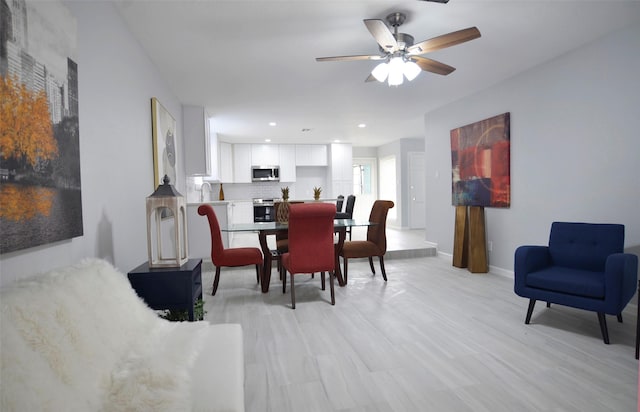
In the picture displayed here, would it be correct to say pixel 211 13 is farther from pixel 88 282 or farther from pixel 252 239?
pixel 252 239

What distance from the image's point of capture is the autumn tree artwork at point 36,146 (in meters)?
1.09

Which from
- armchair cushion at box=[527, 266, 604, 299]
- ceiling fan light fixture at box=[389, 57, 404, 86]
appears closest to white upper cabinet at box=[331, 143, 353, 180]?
ceiling fan light fixture at box=[389, 57, 404, 86]

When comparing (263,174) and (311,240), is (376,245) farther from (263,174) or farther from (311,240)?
(263,174)

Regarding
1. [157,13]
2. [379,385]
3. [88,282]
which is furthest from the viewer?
[157,13]

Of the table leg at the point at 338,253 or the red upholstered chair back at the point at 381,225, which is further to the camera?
the red upholstered chair back at the point at 381,225

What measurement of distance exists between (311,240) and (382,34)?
5.83 ft

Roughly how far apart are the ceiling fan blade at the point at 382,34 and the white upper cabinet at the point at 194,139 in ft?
11.2

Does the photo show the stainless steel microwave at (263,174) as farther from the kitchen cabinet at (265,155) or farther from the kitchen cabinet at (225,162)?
the kitchen cabinet at (225,162)

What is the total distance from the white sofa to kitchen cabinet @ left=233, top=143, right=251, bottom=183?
22.8 ft

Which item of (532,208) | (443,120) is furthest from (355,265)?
(443,120)

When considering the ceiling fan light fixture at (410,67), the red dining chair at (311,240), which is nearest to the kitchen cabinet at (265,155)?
the red dining chair at (311,240)

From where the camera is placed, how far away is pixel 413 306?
3068 millimetres

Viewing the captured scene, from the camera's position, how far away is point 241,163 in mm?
8188

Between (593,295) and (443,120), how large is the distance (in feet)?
11.7
